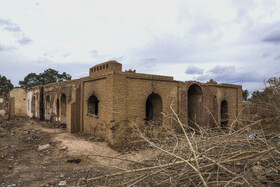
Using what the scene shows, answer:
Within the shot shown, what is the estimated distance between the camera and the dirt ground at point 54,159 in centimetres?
523

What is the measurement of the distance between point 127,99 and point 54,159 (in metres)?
3.90

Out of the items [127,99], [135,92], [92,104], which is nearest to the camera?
[127,99]

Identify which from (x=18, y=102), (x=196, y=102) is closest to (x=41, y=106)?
(x=18, y=102)

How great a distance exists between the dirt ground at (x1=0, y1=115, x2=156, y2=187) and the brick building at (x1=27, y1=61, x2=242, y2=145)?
1267 millimetres

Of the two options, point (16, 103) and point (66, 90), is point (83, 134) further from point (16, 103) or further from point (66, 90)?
point (16, 103)

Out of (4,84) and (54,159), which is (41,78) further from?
(54,159)

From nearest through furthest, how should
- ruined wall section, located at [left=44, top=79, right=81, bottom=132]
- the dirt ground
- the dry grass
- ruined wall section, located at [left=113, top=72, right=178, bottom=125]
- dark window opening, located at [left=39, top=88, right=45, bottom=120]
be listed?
the dry grass → the dirt ground → ruined wall section, located at [left=113, top=72, right=178, bottom=125] → ruined wall section, located at [left=44, top=79, right=81, bottom=132] → dark window opening, located at [left=39, top=88, right=45, bottom=120]

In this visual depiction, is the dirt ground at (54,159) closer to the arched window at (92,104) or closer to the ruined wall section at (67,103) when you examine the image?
the ruined wall section at (67,103)

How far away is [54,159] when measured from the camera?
7098mm

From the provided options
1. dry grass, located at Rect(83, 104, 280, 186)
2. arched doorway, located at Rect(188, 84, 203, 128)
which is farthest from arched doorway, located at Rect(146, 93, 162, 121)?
dry grass, located at Rect(83, 104, 280, 186)

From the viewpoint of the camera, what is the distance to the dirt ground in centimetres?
523

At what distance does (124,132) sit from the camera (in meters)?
8.24

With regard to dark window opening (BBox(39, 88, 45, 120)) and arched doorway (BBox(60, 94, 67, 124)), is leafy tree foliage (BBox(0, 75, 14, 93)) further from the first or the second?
arched doorway (BBox(60, 94, 67, 124))

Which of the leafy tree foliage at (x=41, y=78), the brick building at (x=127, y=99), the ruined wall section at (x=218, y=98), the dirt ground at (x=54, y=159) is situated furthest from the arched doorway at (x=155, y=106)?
the leafy tree foliage at (x=41, y=78)
